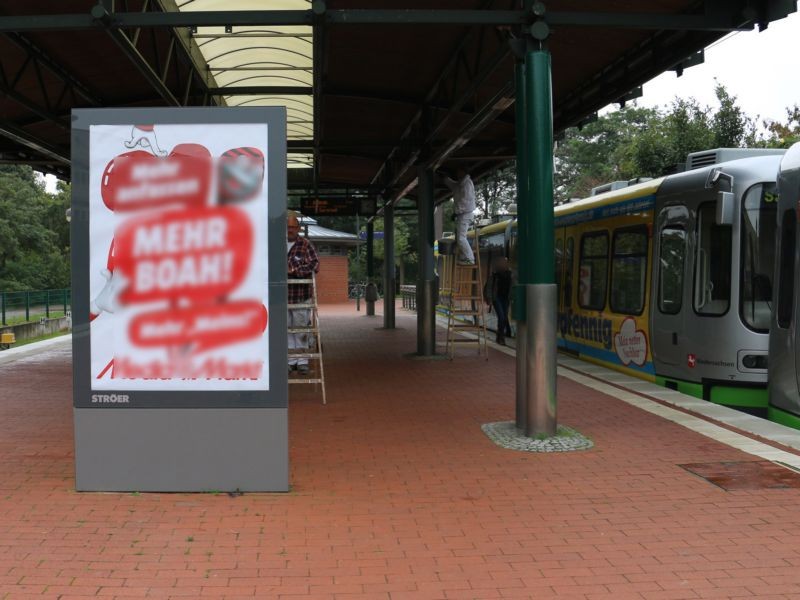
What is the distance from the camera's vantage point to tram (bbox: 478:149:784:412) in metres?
8.58

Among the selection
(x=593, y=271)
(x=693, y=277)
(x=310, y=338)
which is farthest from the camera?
(x=593, y=271)

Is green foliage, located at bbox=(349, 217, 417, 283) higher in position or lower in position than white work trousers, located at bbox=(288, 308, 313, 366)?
higher

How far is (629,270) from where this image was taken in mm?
11219

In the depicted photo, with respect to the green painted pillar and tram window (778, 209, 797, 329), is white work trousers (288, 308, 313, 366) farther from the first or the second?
tram window (778, 209, 797, 329)

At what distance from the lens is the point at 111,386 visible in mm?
5398

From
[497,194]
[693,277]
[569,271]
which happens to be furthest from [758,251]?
[497,194]

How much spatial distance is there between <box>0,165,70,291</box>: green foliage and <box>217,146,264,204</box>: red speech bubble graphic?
36.3 metres

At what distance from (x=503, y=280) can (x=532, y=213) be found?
365 inches

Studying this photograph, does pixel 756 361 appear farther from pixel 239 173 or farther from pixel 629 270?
pixel 239 173

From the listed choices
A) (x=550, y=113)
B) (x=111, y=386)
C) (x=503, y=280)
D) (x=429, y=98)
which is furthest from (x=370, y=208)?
(x=111, y=386)

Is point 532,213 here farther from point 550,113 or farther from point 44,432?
point 44,432

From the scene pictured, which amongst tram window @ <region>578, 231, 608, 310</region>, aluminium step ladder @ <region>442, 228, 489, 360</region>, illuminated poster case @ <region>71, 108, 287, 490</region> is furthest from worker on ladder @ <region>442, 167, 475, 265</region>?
illuminated poster case @ <region>71, 108, 287, 490</region>

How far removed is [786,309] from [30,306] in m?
21.9

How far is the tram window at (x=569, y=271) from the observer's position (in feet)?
45.4
